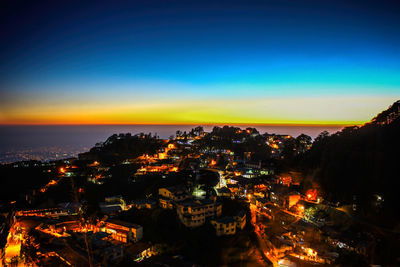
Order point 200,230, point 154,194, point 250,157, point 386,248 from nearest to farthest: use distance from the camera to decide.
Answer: point 386,248
point 200,230
point 154,194
point 250,157

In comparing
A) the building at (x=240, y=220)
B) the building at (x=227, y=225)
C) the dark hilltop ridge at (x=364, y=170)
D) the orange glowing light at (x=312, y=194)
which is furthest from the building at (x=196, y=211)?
the dark hilltop ridge at (x=364, y=170)

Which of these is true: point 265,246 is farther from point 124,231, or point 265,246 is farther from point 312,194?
point 124,231

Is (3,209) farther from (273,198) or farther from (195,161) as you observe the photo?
(273,198)

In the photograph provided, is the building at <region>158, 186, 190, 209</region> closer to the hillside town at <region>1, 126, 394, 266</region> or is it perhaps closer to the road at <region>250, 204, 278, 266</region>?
the hillside town at <region>1, 126, 394, 266</region>

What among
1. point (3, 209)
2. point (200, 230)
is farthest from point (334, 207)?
point (3, 209)

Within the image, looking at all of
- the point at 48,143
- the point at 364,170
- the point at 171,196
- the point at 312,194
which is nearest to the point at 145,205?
the point at 171,196

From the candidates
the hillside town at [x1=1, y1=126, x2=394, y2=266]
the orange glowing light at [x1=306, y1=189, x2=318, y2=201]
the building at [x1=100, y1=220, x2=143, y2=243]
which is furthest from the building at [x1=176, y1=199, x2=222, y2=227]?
the orange glowing light at [x1=306, y1=189, x2=318, y2=201]

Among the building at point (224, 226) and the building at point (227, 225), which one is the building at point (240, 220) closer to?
the building at point (227, 225)
